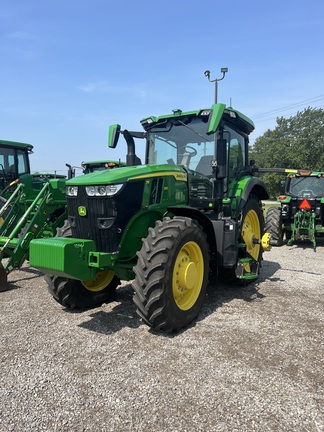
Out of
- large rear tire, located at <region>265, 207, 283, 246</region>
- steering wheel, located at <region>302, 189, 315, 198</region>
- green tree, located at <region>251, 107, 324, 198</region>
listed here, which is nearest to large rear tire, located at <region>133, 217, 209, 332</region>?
large rear tire, located at <region>265, 207, 283, 246</region>

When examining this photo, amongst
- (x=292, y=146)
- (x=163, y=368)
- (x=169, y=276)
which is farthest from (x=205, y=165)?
(x=292, y=146)

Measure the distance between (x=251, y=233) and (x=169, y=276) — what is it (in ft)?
9.06

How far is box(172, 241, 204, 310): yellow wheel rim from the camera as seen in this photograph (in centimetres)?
402

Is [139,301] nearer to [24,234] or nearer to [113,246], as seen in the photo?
[113,246]

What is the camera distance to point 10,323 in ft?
13.9

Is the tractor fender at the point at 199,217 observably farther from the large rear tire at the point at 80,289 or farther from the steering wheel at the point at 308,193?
the steering wheel at the point at 308,193

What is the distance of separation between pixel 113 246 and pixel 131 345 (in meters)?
1.07

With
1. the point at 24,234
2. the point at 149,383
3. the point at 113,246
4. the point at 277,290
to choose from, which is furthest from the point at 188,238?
the point at 24,234

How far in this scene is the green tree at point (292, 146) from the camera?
43.3 meters

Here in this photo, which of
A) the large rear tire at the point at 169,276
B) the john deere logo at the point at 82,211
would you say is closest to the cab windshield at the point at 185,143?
the large rear tire at the point at 169,276

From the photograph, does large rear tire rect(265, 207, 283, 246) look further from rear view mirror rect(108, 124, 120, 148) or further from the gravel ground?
rear view mirror rect(108, 124, 120, 148)

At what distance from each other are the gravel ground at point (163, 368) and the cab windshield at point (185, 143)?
205 centimetres

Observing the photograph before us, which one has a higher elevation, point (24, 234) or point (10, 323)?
point (24, 234)

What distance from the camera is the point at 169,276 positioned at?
3701mm
